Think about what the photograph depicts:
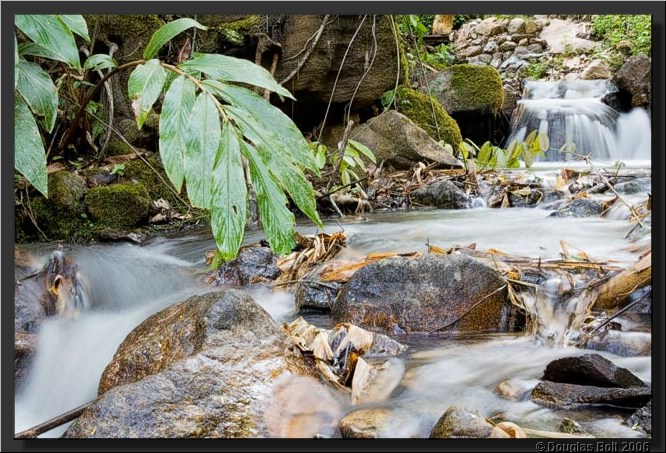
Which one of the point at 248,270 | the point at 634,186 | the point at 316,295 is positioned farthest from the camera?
the point at 248,270

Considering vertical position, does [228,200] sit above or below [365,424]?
above

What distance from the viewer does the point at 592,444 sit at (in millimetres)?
1208

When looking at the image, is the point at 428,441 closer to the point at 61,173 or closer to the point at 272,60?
the point at 61,173

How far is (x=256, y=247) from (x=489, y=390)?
3.69 feet

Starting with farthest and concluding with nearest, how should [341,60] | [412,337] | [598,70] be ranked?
[341,60]
[598,70]
[412,337]

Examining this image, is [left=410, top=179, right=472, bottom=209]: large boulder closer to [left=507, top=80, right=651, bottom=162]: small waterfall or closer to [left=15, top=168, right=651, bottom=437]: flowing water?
[left=15, top=168, right=651, bottom=437]: flowing water

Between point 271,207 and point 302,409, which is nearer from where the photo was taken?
point 271,207

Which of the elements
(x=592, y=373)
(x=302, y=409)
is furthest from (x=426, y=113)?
(x=302, y=409)

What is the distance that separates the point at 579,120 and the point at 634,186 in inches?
70.1

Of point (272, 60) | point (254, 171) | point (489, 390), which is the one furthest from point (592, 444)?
point (272, 60)

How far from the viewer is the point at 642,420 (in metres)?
1.27

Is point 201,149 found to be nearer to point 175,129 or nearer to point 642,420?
point 175,129

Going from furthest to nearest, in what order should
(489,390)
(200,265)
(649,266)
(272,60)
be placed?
(272,60) → (200,265) → (649,266) → (489,390)

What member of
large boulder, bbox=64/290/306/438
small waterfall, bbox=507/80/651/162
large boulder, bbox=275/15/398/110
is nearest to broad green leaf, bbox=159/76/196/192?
large boulder, bbox=64/290/306/438
